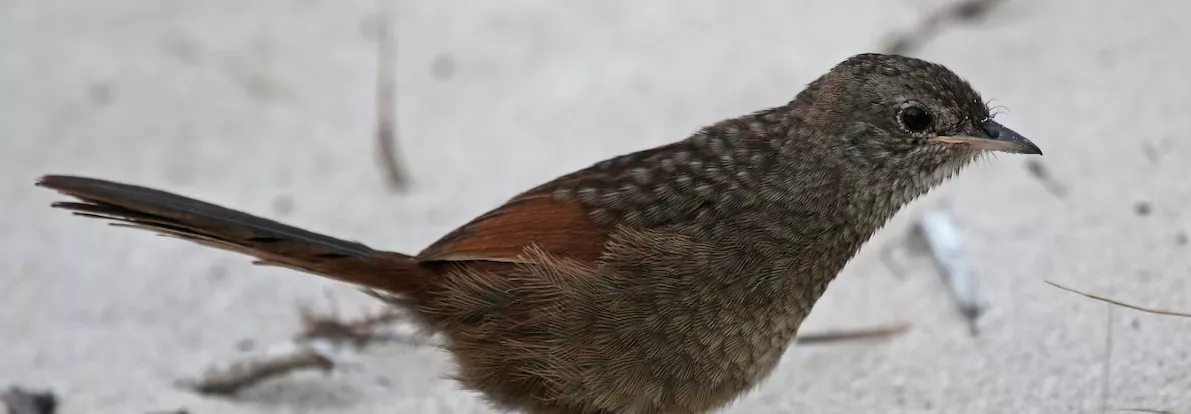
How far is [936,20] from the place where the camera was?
5613 millimetres

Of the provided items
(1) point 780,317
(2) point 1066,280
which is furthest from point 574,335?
(2) point 1066,280

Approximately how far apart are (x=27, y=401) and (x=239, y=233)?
2.94 feet

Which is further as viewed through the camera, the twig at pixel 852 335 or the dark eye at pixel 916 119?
the twig at pixel 852 335

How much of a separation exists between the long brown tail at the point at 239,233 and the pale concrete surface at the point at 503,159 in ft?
1.91

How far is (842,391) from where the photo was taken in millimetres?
3678

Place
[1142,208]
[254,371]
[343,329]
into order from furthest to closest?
1. [343,329]
2. [1142,208]
3. [254,371]

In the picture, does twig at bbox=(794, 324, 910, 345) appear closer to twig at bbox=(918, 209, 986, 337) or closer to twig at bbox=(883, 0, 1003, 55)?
twig at bbox=(918, 209, 986, 337)

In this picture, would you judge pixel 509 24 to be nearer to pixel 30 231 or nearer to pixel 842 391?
pixel 30 231

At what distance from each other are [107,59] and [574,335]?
3.91m

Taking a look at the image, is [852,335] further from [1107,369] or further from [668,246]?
[668,246]

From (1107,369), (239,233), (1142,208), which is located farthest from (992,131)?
(239,233)

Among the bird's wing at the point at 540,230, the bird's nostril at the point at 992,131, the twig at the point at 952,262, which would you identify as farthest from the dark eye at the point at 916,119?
the twig at the point at 952,262

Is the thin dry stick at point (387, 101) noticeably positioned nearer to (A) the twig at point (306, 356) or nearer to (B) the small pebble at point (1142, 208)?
(A) the twig at point (306, 356)

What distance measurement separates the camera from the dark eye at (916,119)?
325 centimetres
